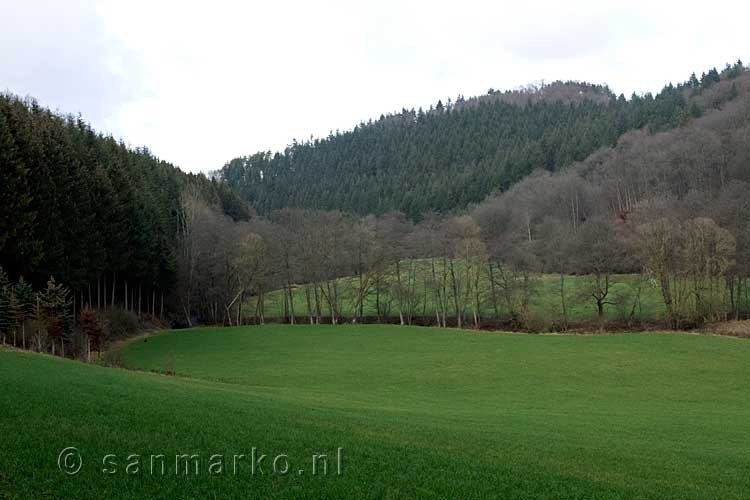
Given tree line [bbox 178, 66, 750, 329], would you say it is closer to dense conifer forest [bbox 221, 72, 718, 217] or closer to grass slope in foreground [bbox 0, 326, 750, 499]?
grass slope in foreground [bbox 0, 326, 750, 499]

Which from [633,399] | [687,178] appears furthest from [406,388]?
[687,178]

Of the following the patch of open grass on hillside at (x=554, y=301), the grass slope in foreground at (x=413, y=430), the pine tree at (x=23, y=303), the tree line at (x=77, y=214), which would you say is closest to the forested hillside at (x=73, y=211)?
the tree line at (x=77, y=214)

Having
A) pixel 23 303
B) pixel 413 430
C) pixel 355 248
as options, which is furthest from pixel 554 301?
pixel 413 430

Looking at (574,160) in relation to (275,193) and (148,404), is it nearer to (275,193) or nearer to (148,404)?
(275,193)

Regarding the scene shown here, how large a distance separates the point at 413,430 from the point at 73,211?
45031 mm

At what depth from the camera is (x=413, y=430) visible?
1691 centimetres

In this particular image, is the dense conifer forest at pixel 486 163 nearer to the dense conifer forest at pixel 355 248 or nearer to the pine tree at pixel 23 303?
the dense conifer forest at pixel 355 248

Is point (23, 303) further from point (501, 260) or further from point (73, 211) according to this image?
point (501, 260)

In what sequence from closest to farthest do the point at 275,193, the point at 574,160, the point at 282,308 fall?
the point at 282,308 → the point at 574,160 → the point at 275,193

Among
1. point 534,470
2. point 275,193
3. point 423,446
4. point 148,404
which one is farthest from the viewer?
point 275,193

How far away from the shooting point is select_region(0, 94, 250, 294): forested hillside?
42.3m

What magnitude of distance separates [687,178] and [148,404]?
103094 mm

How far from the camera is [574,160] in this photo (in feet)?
466

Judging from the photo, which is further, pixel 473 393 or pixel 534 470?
pixel 473 393
